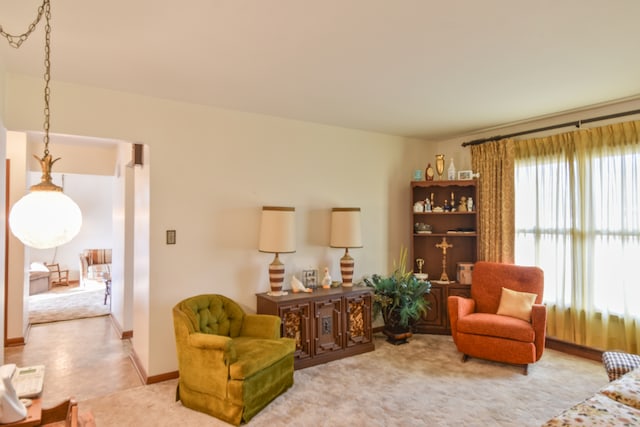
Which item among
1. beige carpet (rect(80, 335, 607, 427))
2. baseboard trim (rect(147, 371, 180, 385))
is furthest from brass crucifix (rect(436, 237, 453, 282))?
baseboard trim (rect(147, 371, 180, 385))

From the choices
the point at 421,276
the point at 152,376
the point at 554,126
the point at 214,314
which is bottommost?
the point at 152,376

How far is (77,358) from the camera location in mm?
4004

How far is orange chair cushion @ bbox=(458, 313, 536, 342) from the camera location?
3.47 m

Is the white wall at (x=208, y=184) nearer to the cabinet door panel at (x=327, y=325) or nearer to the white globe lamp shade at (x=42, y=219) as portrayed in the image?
the cabinet door panel at (x=327, y=325)

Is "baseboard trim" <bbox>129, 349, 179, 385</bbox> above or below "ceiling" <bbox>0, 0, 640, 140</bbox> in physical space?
below

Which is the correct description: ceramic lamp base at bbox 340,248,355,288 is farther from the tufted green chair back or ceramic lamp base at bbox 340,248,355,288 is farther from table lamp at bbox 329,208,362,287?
the tufted green chair back

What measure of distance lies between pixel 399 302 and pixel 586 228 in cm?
211

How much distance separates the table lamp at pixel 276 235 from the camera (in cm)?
367

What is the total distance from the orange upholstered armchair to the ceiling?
1.85 meters

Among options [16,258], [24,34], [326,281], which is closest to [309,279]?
[326,281]

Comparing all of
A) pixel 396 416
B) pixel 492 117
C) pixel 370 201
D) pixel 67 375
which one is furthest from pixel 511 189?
pixel 67 375

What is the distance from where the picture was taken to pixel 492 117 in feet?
13.9

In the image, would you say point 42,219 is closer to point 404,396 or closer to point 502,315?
point 404,396

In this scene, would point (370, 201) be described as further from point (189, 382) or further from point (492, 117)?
point (189, 382)
